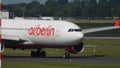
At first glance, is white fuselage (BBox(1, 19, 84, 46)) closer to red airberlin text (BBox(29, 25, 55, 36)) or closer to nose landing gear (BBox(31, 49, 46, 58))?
red airberlin text (BBox(29, 25, 55, 36))

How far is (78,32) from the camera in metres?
51.7

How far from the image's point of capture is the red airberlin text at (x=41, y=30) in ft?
173

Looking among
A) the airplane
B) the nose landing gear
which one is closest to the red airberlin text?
the airplane

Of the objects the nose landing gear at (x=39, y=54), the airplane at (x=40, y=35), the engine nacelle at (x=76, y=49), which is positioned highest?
the airplane at (x=40, y=35)

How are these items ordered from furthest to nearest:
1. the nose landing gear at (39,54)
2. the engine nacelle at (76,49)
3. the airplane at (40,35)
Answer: the nose landing gear at (39,54) → the engine nacelle at (76,49) → the airplane at (40,35)

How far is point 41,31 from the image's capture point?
53312mm

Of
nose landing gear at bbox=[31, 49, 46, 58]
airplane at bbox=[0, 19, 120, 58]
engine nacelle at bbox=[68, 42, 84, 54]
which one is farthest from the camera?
nose landing gear at bbox=[31, 49, 46, 58]

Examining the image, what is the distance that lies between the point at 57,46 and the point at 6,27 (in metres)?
4.58

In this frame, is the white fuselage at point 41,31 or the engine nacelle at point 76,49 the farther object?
the engine nacelle at point 76,49

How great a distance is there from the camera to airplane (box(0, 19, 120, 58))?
52.1 metres

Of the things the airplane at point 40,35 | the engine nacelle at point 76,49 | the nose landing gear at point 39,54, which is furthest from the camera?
the nose landing gear at point 39,54

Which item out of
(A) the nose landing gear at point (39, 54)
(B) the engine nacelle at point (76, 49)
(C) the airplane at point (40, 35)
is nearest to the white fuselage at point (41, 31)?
(C) the airplane at point (40, 35)

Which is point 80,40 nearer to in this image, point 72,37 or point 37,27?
point 72,37

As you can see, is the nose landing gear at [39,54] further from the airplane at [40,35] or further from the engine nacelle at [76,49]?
the engine nacelle at [76,49]
